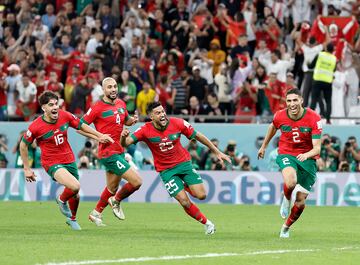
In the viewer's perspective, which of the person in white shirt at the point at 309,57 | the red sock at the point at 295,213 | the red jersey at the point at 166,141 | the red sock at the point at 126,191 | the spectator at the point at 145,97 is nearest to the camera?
the red sock at the point at 295,213

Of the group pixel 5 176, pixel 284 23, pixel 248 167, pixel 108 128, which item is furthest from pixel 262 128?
pixel 108 128

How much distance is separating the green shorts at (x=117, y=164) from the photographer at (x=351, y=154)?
918 centimetres

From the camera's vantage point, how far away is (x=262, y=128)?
29172mm

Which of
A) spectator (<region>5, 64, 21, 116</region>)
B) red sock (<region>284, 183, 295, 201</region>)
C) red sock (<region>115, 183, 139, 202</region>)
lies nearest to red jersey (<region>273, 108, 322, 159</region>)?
red sock (<region>284, 183, 295, 201</region>)

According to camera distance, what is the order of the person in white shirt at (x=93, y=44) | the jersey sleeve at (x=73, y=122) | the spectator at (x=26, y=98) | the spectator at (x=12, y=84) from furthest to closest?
the person in white shirt at (x=93, y=44), the spectator at (x=12, y=84), the spectator at (x=26, y=98), the jersey sleeve at (x=73, y=122)

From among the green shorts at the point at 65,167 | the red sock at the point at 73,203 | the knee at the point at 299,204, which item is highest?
Result: the green shorts at the point at 65,167

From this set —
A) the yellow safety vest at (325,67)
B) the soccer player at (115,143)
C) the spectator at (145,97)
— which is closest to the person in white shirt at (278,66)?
the yellow safety vest at (325,67)

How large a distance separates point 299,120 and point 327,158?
10.8m

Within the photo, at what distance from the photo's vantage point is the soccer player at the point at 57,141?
1841 cm

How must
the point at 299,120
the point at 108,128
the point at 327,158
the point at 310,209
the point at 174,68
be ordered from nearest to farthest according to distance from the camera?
the point at 299,120, the point at 108,128, the point at 310,209, the point at 327,158, the point at 174,68

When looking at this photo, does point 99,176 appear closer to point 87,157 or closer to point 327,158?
point 87,157

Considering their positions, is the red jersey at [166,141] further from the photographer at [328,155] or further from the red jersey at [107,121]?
the photographer at [328,155]

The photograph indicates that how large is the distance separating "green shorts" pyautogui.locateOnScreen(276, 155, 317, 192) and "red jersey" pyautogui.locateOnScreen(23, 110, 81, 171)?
135 inches

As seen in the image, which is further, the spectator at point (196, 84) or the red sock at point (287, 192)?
the spectator at point (196, 84)
